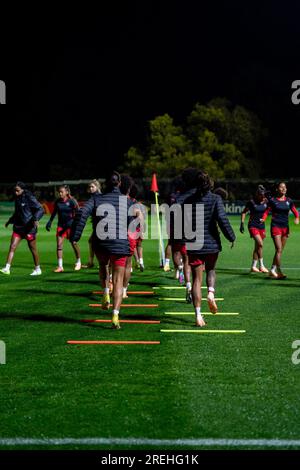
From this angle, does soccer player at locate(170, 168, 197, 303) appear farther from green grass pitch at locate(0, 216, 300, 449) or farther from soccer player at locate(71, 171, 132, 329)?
soccer player at locate(71, 171, 132, 329)

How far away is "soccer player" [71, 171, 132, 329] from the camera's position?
10750 mm

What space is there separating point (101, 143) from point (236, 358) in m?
99.3

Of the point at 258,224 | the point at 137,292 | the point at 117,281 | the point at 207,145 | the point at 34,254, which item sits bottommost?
the point at 137,292

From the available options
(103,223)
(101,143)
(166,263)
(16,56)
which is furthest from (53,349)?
(101,143)

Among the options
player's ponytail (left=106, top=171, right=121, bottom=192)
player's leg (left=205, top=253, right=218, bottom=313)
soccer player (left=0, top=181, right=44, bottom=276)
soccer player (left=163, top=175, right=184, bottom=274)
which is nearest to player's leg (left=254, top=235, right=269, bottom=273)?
soccer player (left=163, top=175, right=184, bottom=274)

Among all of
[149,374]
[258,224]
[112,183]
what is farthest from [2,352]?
[258,224]

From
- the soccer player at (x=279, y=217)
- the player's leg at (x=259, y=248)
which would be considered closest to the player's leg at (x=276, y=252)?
the soccer player at (x=279, y=217)

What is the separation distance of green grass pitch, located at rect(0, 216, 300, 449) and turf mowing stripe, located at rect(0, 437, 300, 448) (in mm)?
58

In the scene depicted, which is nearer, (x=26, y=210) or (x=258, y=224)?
(x=26, y=210)

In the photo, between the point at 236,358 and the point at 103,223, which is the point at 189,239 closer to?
the point at 103,223

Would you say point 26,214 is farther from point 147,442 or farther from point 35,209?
point 147,442

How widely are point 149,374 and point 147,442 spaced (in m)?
2.27

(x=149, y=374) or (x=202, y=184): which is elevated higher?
(x=202, y=184)

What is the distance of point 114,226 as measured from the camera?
35.3 ft
